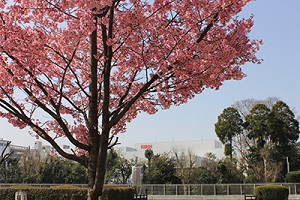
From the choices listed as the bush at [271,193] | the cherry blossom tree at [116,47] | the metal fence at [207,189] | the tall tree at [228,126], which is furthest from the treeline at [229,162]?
the cherry blossom tree at [116,47]

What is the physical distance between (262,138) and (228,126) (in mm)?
2835

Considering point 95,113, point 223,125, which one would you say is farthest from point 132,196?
point 223,125

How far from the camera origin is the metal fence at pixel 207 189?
22.1 m

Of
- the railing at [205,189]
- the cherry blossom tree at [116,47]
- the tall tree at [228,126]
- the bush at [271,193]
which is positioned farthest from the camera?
the tall tree at [228,126]

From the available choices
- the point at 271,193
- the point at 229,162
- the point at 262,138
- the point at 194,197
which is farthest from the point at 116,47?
the point at 262,138

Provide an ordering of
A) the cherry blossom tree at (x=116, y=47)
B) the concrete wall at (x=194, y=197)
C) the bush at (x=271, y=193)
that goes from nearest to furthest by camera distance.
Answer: the cherry blossom tree at (x=116, y=47) → the bush at (x=271, y=193) → the concrete wall at (x=194, y=197)

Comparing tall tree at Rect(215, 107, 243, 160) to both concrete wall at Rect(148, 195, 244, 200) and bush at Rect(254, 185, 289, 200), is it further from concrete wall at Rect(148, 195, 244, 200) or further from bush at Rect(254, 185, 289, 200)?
bush at Rect(254, 185, 289, 200)

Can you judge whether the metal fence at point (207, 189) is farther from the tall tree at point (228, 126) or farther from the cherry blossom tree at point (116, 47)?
the cherry blossom tree at point (116, 47)

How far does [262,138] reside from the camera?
29547mm

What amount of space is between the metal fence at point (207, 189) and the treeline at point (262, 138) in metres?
4.18

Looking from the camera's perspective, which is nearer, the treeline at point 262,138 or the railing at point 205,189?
the railing at point 205,189

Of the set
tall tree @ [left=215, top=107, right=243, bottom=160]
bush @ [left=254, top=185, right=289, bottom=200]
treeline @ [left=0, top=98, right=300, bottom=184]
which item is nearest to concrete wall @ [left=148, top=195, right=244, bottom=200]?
treeline @ [left=0, top=98, right=300, bottom=184]

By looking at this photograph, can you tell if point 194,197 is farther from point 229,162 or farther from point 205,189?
point 229,162

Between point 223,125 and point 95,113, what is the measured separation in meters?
27.7
